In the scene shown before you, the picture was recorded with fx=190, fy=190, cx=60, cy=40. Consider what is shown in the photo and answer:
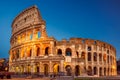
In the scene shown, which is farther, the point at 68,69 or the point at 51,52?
the point at 68,69

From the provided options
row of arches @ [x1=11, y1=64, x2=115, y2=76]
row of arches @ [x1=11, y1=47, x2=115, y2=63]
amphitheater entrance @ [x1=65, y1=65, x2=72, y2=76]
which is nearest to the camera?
row of arches @ [x1=11, y1=64, x2=115, y2=76]

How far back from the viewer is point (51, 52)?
4072 centimetres

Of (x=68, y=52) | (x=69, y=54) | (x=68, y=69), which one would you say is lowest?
(x=68, y=69)

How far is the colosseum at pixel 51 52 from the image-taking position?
40781mm

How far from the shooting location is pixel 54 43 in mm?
42688

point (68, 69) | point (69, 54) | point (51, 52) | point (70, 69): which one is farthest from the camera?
point (69, 54)

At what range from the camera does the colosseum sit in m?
40.8

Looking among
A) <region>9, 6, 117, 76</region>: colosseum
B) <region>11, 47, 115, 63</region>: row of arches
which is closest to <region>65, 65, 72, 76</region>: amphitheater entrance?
<region>9, 6, 117, 76</region>: colosseum

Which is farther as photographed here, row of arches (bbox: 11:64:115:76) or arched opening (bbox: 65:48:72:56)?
arched opening (bbox: 65:48:72:56)

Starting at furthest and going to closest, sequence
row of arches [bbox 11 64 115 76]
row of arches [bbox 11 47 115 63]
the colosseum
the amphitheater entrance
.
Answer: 1. row of arches [bbox 11 47 115 63]
2. the amphitheater entrance
3. row of arches [bbox 11 64 115 76]
4. the colosseum

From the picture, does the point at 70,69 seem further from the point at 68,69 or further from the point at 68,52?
the point at 68,52

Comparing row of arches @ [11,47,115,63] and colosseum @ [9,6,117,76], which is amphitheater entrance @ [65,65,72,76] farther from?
row of arches @ [11,47,115,63]

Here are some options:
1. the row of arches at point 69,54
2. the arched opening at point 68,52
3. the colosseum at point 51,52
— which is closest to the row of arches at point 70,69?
the colosseum at point 51,52

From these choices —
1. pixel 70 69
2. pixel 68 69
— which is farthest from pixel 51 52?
pixel 68 69
